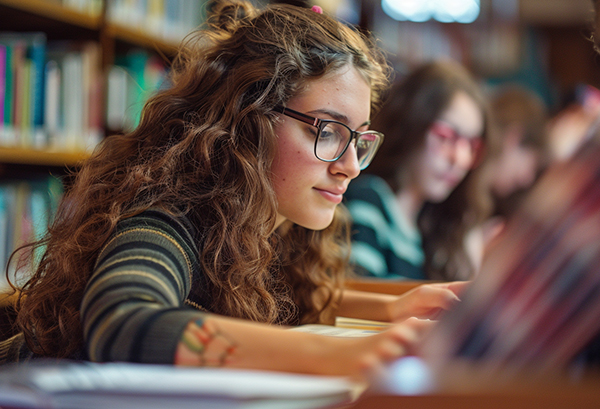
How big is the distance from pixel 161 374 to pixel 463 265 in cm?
138

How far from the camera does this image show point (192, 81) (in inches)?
32.4

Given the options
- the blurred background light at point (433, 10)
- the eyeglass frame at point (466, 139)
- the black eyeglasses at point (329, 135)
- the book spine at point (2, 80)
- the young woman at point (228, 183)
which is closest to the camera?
the young woman at point (228, 183)

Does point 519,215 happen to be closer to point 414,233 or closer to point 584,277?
point 584,277

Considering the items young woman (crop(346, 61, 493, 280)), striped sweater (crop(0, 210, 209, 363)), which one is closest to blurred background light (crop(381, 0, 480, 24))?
young woman (crop(346, 61, 493, 280))

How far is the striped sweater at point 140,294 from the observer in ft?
1.38

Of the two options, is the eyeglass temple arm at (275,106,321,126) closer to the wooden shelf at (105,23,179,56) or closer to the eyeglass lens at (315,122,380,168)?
the eyeglass lens at (315,122,380,168)

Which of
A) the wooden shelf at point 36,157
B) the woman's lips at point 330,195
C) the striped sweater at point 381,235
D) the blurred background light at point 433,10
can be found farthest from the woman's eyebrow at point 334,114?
the blurred background light at point 433,10

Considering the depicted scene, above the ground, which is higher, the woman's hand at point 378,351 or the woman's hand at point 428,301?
the woman's hand at point 378,351

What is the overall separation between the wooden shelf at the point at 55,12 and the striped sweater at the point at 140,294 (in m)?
1.12

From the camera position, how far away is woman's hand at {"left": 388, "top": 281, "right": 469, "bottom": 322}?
0.73m

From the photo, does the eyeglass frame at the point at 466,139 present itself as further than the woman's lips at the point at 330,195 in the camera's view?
Yes

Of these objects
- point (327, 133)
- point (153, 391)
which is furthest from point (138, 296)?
point (327, 133)

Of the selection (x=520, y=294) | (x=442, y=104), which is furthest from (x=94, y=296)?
(x=442, y=104)

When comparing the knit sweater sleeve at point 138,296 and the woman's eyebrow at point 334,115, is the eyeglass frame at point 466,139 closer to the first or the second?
the woman's eyebrow at point 334,115
